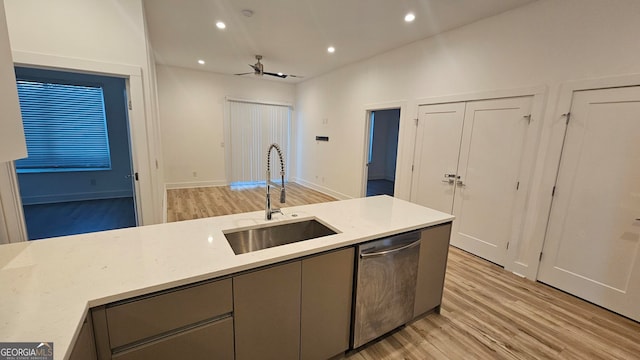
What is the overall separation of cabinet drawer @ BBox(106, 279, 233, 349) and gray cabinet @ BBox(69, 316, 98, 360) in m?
0.05

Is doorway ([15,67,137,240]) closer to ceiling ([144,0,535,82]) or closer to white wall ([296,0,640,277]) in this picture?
ceiling ([144,0,535,82])

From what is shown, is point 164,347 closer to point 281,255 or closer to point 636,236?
point 281,255

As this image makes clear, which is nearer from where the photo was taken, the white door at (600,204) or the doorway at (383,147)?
the white door at (600,204)

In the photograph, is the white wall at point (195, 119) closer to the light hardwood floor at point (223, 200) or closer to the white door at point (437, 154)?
the light hardwood floor at point (223, 200)

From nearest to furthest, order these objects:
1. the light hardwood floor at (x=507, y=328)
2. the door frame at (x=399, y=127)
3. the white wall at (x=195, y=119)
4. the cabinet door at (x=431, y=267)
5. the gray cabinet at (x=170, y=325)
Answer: the gray cabinet at (x=170, y=325) → the light hardwood floor at (x=507, y=328) → the cabinet door at (x=431, y=267) → the door frame at (x=399, y=127) → the white wall at (x=195, y=119)

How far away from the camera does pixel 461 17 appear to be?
3021 millimetres

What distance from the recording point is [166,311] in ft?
3.56

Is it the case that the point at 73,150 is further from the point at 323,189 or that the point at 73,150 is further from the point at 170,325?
the point at 170,325

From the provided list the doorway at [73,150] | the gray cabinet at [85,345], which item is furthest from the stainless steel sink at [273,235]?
the doorway at [73,150]

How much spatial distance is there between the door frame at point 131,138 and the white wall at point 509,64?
3554 mm

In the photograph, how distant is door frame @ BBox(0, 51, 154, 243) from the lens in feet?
5.20

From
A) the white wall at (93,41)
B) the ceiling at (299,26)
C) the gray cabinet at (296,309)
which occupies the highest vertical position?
the ceiling at (299,26)

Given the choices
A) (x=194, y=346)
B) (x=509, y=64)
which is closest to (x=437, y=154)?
(x=509, y=64)

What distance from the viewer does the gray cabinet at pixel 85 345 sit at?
2.65ft
